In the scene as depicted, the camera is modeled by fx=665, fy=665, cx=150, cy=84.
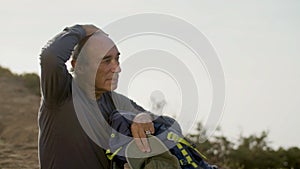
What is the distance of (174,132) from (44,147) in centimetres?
68

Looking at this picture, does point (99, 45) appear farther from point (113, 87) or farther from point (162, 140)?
point (162, 140)

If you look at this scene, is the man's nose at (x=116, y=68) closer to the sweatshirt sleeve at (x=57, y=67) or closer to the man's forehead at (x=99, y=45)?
the man's forehead at (x=99, y=45)

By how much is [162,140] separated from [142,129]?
12 cm

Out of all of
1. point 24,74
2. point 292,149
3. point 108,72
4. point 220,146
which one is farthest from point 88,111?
point 24,74

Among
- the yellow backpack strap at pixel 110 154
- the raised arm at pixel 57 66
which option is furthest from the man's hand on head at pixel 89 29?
the yellow backpack strap at pixel 110 154

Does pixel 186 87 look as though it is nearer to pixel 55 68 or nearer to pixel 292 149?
pixel 55 68

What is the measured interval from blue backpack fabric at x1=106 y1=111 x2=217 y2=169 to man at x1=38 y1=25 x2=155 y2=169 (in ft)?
0.20

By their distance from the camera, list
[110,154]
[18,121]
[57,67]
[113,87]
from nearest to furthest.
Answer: [57,67]
[110,154]
[113,87]
[18,121]

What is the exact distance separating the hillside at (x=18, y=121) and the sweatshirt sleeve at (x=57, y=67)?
338cm

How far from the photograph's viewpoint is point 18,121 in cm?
1220

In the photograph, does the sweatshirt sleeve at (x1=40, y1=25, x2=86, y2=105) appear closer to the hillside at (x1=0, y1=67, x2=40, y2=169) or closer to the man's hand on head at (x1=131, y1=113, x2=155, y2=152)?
the man's hand on head at (x1=131, y1=113, x2=155, y2=152)

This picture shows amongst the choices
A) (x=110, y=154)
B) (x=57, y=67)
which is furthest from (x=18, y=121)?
(x=57, y=67)

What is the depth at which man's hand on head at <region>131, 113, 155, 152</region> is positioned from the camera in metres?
3.23

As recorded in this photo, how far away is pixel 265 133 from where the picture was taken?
43.3ft
